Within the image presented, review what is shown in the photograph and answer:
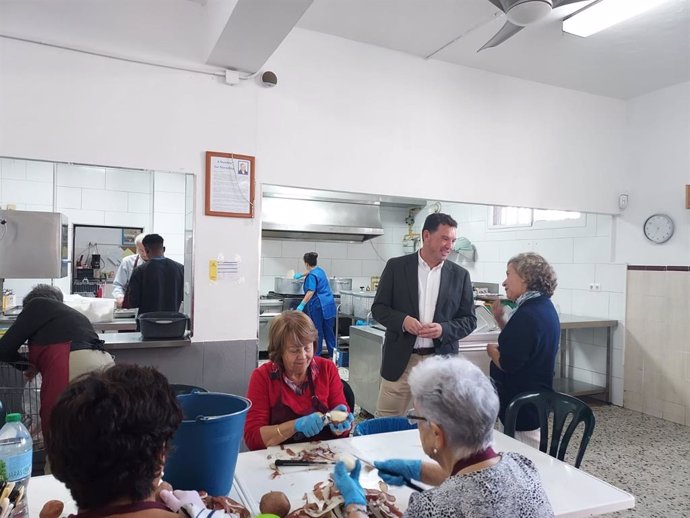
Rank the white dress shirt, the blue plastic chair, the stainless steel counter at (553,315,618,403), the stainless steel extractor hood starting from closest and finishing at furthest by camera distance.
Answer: the blue plastic chair < the white dress shirt < the stainless steel counter at (553,315,618,403) < the stainless steel extractor hood

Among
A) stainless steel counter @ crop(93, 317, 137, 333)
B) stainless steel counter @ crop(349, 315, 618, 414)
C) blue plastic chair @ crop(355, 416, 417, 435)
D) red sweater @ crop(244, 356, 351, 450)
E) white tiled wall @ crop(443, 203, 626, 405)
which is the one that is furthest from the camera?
white tiled wall @ crop(443, 203, 626, 405)

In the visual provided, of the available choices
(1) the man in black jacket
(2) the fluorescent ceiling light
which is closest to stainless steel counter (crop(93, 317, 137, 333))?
(1) the man in black jacket

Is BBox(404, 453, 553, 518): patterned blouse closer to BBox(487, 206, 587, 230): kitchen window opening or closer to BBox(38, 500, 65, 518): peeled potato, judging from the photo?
BBox(38, 500, 65, 518): peeled potato

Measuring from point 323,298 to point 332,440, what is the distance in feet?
12.5

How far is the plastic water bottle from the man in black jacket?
2103 mm

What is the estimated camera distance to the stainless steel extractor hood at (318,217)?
19.4 feet

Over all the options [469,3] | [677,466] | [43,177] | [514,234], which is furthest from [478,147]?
[43,177]

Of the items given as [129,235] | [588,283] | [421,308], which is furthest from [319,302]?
[588,283]

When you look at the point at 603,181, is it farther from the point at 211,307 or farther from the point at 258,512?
the point at 258,512

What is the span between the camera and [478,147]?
4051 mm

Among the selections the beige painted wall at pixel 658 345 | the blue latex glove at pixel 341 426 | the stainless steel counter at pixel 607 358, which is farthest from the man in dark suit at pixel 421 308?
the beige painted wall at pixel 658 345

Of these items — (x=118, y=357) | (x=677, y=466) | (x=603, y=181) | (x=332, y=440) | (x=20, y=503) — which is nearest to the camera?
(x=20, y=503)

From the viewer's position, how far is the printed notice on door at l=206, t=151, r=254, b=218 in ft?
10.1

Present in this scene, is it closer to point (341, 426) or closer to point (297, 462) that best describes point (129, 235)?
point (341, 426)
